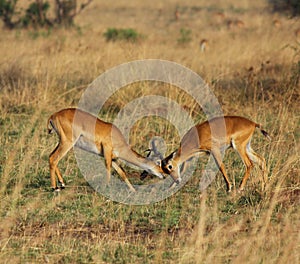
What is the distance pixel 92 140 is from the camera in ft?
22.5

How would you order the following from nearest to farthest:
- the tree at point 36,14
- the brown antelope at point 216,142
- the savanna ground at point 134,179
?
the savanna ground at point 134,179, the brown antelope at point 216,142, the tree at point 36,14

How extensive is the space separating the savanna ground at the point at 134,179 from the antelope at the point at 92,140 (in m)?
0.34

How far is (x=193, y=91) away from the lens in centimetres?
987

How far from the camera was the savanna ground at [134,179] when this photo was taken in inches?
186

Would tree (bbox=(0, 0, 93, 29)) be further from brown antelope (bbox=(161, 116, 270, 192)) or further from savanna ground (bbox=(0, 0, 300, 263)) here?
brown antelope (bbox=(161, 116, 270, 192))

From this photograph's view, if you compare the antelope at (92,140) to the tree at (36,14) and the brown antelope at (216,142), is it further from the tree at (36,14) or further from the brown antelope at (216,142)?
the tree at (36,14)

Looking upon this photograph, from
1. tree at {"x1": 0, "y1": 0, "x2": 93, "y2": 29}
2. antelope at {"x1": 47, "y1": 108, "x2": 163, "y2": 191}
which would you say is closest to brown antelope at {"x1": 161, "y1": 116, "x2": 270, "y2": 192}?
antelope at {"x1": 47, "y1": 108, "x2": 163, "y2": 191}

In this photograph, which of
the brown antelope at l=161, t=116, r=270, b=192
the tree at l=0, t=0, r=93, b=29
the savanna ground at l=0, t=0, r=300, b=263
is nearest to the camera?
the savanna ground at l=0, t=0, r=300, b=263

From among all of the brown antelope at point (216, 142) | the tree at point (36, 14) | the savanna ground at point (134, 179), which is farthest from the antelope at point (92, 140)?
the tree at point (36, 14)

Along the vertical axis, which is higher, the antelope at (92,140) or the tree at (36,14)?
the antelope at (92,140)

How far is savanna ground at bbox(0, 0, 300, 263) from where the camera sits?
4.71m

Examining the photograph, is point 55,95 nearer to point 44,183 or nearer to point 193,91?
point 193,91

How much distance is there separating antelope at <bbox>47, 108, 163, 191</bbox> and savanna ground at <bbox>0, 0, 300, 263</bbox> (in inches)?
13.6

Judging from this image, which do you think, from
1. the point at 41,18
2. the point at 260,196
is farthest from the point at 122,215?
the point at 41,18
